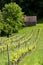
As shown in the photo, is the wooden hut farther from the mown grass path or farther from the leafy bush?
the mown grass path

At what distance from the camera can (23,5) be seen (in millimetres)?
89000

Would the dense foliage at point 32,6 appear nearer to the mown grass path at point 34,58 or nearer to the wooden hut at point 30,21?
the wooden hut at point 30,21

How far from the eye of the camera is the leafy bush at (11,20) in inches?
2571

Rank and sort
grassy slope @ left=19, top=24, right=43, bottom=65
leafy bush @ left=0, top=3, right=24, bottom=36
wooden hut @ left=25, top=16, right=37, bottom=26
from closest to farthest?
grassy slope @ left=19, top=24, right=43, bottom=65
leafy bush @ left=0, top=3, right=24, bottom=36
wooden hut @ left=25, top=16, right=37, bottom=26

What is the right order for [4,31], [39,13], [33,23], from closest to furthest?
[4,31], [33,23], [39,13]

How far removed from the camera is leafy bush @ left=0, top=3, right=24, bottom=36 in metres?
65.3

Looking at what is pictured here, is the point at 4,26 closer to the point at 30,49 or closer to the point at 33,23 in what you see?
the point at 33,23

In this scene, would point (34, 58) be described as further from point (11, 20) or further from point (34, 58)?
A: point (11, 20)

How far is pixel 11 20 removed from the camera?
66562 mm

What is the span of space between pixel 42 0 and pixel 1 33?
87.7 ft

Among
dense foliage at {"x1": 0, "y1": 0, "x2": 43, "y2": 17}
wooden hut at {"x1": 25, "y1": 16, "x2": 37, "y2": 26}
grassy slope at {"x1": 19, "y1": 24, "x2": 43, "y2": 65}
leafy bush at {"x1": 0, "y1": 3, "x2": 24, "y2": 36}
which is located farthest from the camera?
dense foliage at {"x1": 0, "y1": 0, "x2": 43, "y2": 17}

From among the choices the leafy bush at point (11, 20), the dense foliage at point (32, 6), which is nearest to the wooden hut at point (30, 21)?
the leafy bush at point (11, 20)

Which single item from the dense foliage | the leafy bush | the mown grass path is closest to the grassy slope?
the mown grass path

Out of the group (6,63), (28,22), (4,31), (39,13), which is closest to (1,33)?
(4,31)
